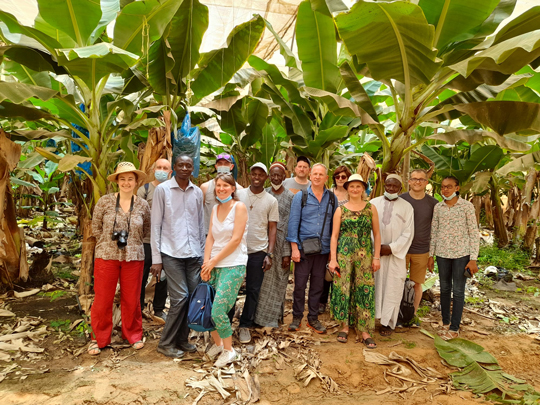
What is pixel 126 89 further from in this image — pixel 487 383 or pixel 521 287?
pixel 521 287

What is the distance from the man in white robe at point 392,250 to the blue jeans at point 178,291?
1918 mm

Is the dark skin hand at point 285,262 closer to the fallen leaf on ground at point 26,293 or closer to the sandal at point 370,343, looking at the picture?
the sandal at point 370,343

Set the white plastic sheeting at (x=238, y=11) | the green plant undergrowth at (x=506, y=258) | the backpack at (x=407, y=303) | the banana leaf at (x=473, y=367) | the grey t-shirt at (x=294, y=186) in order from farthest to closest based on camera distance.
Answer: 1. the green plant undergrowth at (x=506, y=258)
2. the white plastic sheeting at (x=238, y=11)
3. the grey t-shirt at (x=294, y=186)
4. the backpack at (x=407, y=303)
5. the banana leaf at (x=473, y=367)

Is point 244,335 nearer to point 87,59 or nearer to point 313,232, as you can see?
point 313,232

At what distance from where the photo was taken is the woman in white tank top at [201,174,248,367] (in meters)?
2.98

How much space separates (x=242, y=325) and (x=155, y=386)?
1090 millimetres

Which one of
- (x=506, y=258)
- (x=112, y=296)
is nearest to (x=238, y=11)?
(x=112, y=296)

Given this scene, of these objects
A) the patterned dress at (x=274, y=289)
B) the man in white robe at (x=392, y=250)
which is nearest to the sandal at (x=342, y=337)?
the man in white robe at (x=392, y=250)

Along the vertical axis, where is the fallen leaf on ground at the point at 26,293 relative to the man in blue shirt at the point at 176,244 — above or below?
below

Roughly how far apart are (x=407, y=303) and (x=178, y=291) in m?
2.50

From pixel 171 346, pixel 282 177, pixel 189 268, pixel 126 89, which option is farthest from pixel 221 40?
pixel 171 346

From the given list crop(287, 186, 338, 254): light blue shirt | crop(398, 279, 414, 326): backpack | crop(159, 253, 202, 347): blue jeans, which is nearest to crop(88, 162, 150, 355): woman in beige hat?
crop(159, 253, 202, 347): blue jeans

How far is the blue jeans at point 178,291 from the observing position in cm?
314

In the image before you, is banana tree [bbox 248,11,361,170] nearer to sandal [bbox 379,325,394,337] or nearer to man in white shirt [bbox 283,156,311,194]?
man in white shirt [bbox 283,156,311,194]
